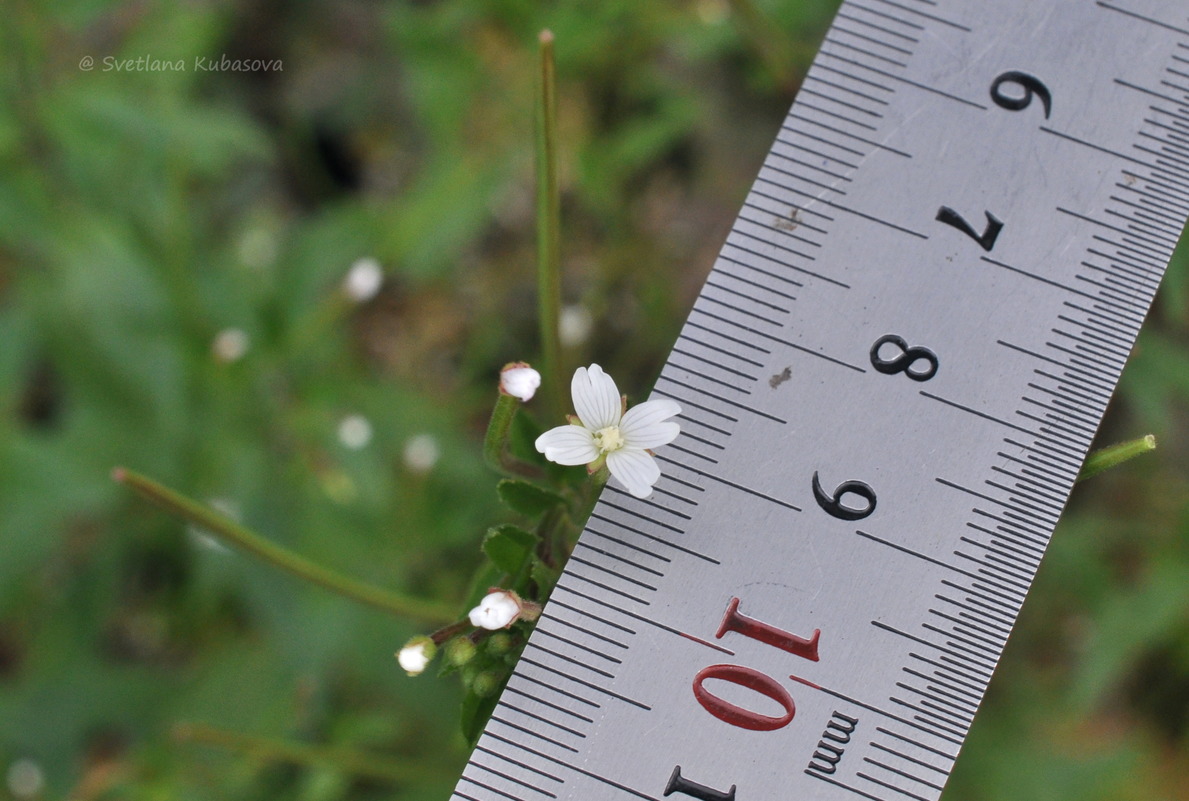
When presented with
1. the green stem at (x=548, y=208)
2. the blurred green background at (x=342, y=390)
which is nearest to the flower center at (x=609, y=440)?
the green stem at (x=548, y=208)

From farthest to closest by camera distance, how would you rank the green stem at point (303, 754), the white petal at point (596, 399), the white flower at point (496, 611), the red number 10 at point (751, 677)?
1. the green stem at point (303, 754)
2. the white petal at point (596, 399)
3. the red number 10 at point (751, 677)
4. the white flower at point (496, 611)

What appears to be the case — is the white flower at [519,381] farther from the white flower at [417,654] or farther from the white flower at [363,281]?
the white flower at [363,281]

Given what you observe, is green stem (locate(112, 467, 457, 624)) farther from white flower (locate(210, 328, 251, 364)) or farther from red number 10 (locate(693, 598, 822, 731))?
white flower (locate(210, 328, 251, 364))

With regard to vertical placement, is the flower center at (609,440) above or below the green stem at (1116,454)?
below

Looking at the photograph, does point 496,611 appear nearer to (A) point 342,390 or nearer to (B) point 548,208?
(B) point 548,208

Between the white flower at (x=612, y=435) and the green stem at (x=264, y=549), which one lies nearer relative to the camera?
the white flower at (x=612, y=435)

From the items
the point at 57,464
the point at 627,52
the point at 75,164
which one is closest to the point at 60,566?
the point at 57,464
